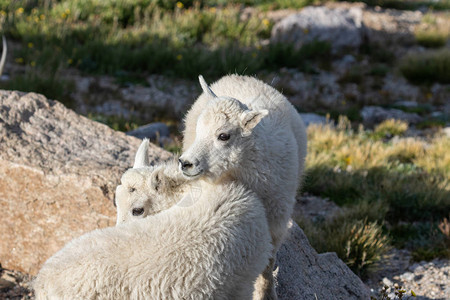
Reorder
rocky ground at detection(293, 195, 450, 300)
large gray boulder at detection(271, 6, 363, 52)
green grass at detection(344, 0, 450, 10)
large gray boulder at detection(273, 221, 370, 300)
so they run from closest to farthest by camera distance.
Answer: large gray boulder at detection(273, 221, 370, 300) < rocky ground at detection(293, 195, 450, 300) < large gray boulder at detection(271, 6, 363, 52) < green grass at detection(344, 0, 450, 10)

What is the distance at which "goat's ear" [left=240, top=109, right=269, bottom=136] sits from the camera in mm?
3992

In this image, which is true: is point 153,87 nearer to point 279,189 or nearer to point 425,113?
point 425,113

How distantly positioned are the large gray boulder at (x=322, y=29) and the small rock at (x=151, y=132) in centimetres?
832

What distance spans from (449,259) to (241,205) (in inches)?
169

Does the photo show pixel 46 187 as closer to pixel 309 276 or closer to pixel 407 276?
pixel 309 276

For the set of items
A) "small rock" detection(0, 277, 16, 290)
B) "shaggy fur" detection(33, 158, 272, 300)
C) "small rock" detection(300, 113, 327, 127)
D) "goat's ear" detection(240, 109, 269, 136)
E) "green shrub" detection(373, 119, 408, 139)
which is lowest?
"small rock" detection(300, 113, 327, 127)

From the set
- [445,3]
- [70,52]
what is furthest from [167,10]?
[445,3]

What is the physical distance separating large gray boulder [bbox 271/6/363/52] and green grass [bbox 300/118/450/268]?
716cm

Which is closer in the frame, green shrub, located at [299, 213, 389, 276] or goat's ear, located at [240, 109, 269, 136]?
goat's ear, located at [240, 109, 269, 136]

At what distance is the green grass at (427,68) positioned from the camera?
53.2 feet

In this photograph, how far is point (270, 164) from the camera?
167 inches

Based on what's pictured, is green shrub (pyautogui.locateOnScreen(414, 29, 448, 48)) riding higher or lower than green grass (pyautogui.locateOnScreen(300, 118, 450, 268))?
lower

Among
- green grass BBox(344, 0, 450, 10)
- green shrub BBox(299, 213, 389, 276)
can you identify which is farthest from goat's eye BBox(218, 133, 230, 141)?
green grass BBox(344, 0, 450, 10)

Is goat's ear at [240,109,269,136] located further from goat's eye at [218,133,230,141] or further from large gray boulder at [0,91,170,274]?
large gray boulder at [0,91,170,274]
